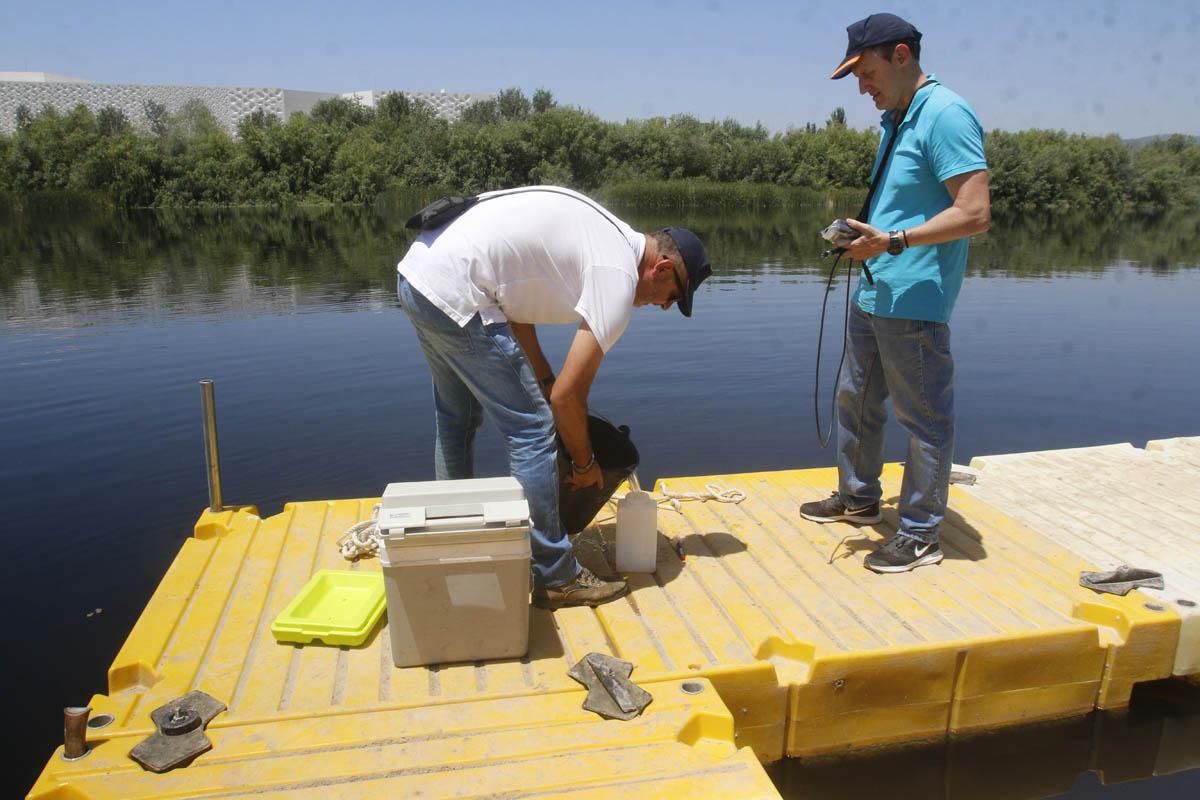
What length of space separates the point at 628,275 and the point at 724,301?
412 inches

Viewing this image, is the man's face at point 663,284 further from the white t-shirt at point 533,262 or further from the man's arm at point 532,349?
the man's arm at point 532,349

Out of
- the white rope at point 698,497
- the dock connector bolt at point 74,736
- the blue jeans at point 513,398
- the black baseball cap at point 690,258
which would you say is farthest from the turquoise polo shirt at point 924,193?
the dock connector bolt at point 74,736

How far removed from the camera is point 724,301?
42.8ft

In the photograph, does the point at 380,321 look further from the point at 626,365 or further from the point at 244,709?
the point at 244,709

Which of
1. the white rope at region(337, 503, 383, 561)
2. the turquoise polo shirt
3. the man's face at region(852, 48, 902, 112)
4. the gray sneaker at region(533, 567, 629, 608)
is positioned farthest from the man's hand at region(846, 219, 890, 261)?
the white rope at region(337, 503, 383, 561)

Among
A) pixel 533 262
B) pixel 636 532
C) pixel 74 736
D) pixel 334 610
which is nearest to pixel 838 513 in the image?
pixel 636 532

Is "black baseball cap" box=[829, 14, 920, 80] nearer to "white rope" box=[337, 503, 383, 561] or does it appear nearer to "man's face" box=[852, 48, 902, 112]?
"man's face" box=[852, 48, 902, 112]

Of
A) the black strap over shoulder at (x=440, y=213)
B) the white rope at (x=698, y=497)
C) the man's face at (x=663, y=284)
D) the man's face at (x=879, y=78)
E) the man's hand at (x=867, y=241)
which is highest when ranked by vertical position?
the man's face at (x=879, y=78)

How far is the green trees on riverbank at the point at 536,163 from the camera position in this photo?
40.6m

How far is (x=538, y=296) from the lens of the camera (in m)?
2.85

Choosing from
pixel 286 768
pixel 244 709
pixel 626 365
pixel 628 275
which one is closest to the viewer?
pixel 286 768

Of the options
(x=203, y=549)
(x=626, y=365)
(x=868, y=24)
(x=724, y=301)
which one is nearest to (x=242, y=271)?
(x=724, y=301)

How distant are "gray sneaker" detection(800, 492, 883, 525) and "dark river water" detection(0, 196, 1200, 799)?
3.68ft

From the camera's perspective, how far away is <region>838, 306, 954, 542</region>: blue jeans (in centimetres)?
336
